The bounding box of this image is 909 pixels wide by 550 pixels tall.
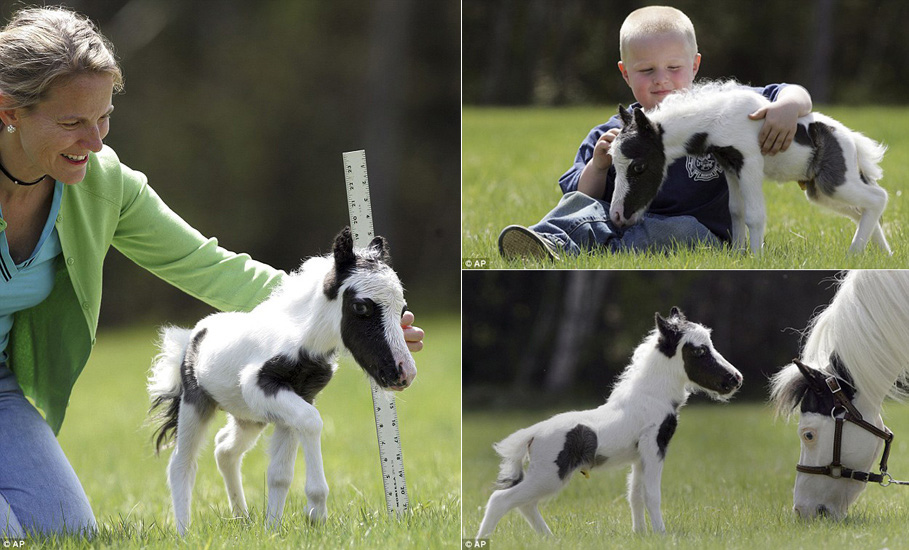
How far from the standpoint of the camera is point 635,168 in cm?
422

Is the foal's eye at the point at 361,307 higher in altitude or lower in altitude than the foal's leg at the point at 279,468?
higher

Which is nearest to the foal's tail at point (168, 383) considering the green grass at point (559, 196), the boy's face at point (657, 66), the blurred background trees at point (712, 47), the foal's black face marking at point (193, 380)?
the foal's black face marking at point (193, 380)

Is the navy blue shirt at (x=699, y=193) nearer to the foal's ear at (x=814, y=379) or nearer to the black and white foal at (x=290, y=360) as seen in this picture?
the foal's ear at (x=814, y=379)

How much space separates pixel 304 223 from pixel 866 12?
38.3ft

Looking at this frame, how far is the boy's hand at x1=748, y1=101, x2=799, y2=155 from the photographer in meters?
4.07

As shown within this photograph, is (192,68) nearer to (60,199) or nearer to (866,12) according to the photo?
(866,12)

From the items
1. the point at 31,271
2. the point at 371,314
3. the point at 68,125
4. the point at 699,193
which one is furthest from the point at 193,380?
the point at 699,193

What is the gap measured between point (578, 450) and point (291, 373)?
110cm

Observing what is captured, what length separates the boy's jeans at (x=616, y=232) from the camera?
13.9ft

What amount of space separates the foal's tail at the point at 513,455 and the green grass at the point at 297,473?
0.34m

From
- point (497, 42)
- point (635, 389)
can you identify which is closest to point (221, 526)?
point (635, 389)

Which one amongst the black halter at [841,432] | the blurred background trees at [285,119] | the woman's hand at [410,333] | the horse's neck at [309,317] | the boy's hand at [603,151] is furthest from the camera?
the blurred background trees at [285,119]

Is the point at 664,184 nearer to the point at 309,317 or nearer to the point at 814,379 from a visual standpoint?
the point at 814,379

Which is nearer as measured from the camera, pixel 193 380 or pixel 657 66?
pixel 193 380
